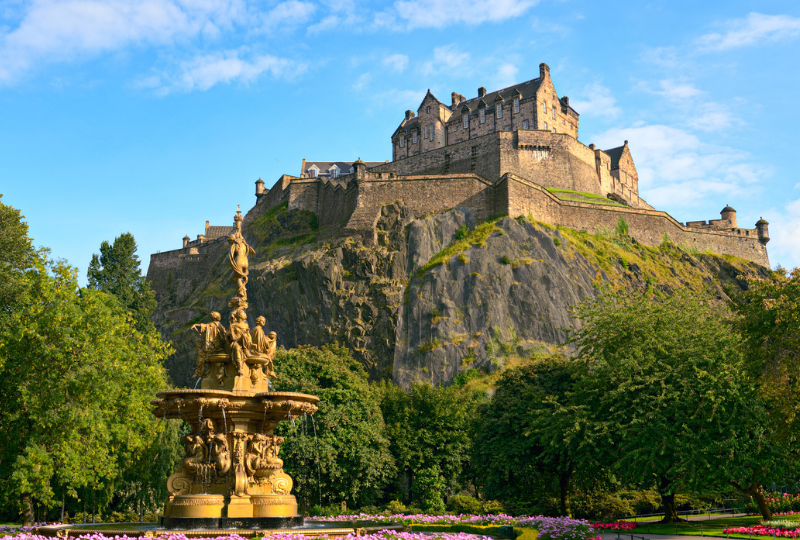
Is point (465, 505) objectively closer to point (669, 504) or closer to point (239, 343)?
point (669, 504)

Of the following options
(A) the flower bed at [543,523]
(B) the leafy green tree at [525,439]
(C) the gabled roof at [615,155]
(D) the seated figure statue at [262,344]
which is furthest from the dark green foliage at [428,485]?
(C) the gabled roof at [615,155]

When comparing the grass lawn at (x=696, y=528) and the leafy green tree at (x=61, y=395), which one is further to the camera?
the leafy green tree at (x=61, y=395)

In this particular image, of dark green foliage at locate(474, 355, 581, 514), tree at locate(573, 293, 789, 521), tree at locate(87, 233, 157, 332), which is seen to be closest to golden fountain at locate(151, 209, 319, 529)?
tree at locate(573, 293, 789, 521)

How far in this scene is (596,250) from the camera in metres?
72.2

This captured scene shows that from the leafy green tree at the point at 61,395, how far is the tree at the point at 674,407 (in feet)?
63.7

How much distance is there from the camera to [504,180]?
70812 mm

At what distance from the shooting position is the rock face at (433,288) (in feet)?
200

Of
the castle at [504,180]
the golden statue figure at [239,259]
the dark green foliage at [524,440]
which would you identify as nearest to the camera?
the golden statue figure at [239,259]

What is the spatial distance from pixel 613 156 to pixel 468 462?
213ft

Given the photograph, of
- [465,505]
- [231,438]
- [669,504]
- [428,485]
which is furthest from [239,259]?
[428,485]

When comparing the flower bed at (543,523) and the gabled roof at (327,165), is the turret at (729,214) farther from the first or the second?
the flower bed at (543,523)

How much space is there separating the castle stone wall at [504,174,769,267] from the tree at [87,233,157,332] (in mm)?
35104

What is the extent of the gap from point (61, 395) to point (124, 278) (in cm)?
3445

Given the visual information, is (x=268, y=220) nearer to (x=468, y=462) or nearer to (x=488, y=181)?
(x=488, y=181)
